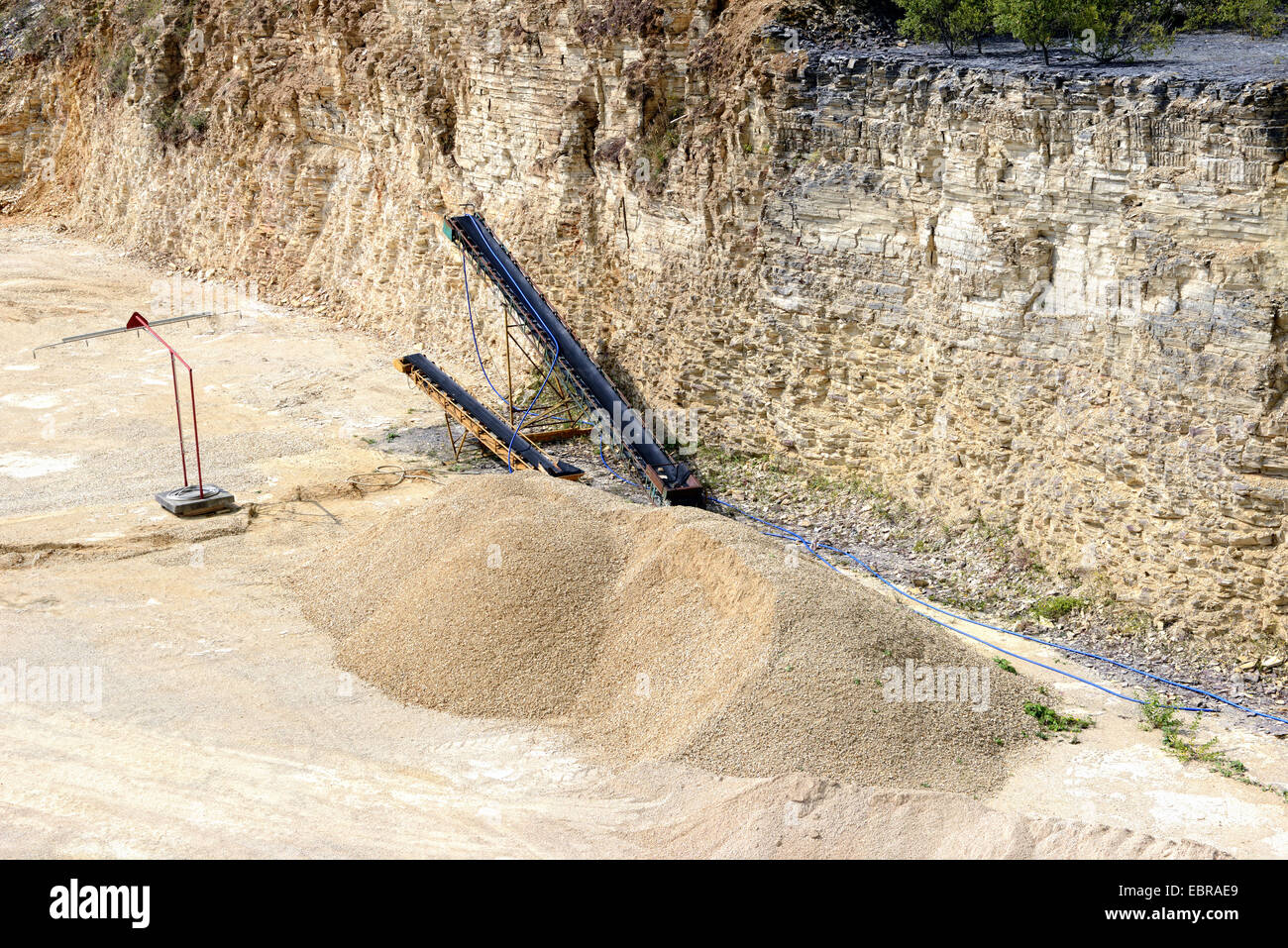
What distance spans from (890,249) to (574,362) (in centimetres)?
506

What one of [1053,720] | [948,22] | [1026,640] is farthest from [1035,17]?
[1053,720]

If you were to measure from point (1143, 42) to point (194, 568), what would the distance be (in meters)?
12.9

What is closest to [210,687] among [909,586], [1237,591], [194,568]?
[194,568]

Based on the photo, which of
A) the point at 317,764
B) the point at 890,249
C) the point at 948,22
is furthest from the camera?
the point at 948,22

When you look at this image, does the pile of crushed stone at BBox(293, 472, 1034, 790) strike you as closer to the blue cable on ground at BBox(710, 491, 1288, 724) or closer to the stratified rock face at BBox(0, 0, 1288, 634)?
the blue cable on ground at BBox(710, 491, 1288, 724)

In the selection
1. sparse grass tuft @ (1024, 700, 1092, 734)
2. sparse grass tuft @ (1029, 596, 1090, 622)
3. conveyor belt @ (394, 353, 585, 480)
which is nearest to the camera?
sparse grass tuft @ (1024, 700, 1092, 734)

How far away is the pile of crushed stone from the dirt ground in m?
0.28

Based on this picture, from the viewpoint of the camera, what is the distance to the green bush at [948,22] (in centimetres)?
1669

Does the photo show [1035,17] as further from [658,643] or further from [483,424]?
[658,643]

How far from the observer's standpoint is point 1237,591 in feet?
41.6

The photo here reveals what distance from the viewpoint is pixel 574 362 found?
61.1 ft

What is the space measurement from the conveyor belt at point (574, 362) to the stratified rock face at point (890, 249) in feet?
3.16

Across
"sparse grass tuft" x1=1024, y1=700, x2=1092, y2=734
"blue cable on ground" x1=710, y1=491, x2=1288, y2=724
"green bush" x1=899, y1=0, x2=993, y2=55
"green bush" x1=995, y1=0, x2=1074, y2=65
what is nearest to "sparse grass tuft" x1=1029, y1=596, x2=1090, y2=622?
"blue cable on ground" x1=710, y1=491, x2=1288, y2=724

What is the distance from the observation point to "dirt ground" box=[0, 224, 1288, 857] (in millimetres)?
10234
